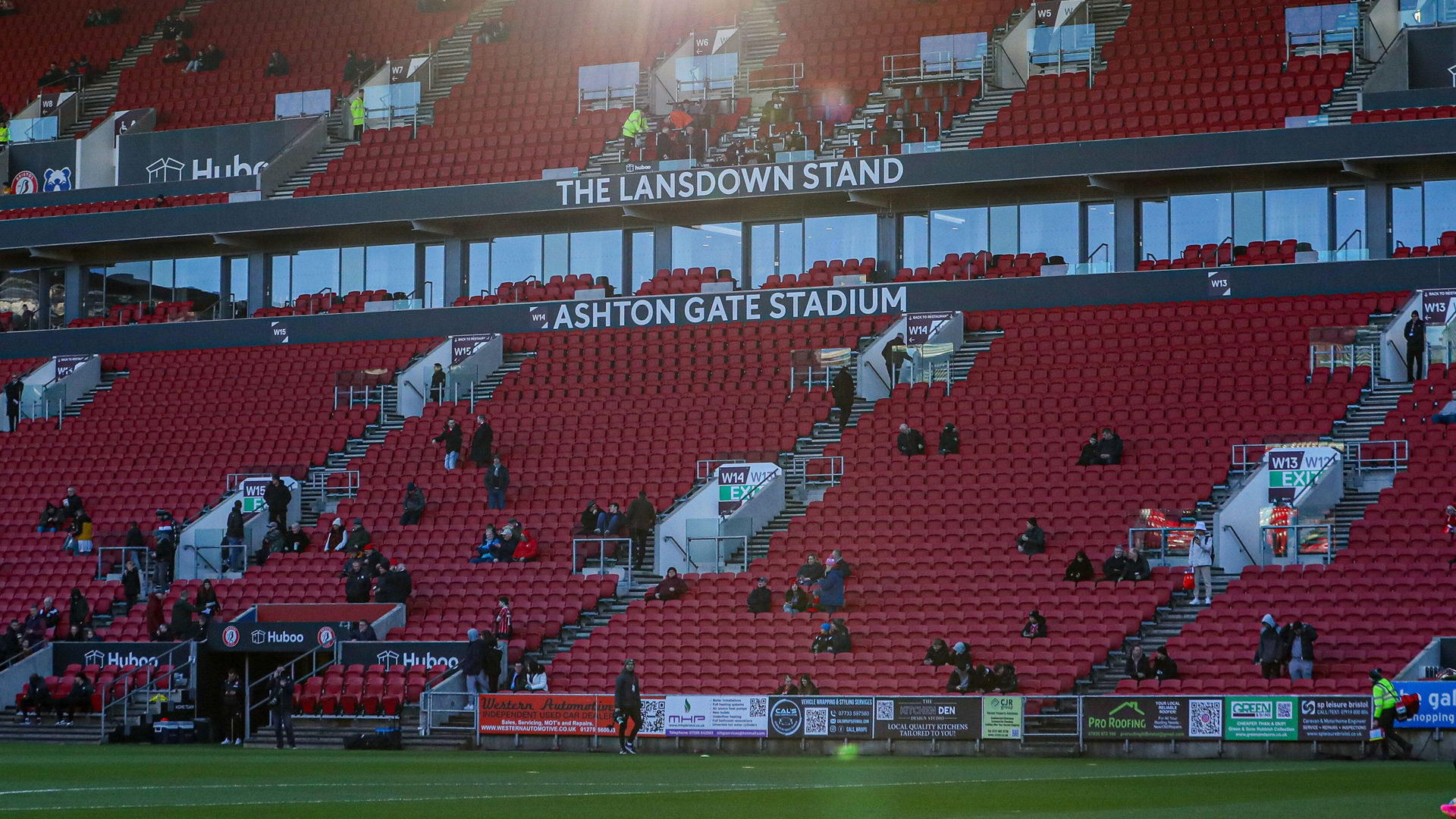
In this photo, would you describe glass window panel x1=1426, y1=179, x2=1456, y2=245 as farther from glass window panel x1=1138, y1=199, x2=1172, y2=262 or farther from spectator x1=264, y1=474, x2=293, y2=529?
spectator x1=264, y1=474, x2=293, y2=529

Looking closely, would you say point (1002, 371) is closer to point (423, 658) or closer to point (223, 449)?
point (423, 658)

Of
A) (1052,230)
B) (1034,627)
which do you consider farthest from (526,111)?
(1034,627)

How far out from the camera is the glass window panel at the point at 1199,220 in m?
36.7

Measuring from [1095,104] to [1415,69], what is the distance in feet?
20.2

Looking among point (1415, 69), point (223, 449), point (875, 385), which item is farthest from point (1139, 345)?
point (223, 449)

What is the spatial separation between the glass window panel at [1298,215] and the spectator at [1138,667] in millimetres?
13485

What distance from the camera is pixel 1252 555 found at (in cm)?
2775

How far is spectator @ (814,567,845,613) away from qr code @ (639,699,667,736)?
395 cm

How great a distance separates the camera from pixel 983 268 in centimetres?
3719

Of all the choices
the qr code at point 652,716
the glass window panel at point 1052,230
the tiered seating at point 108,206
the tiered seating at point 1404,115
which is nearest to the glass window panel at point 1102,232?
the glass window panel at point 1052,230

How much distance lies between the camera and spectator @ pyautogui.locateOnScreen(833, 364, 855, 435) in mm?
34125

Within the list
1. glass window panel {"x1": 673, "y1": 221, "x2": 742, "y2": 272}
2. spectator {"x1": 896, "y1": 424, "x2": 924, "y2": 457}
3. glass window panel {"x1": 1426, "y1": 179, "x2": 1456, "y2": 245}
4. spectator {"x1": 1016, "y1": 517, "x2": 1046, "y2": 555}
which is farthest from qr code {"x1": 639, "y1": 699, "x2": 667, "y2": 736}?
glass window panel {"x1": 1426, "y1": 179, "x2": 1456, "y2": 245}

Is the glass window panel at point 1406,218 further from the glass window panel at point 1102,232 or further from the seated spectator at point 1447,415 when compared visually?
the seated spectator at point 1447,415

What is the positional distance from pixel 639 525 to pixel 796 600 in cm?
397
